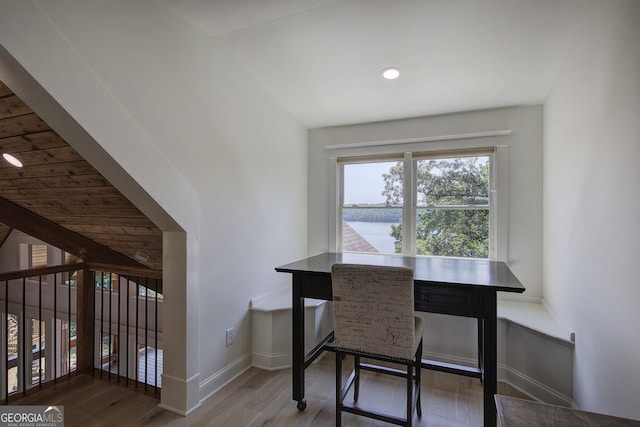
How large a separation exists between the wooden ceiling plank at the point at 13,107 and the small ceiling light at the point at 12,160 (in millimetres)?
405

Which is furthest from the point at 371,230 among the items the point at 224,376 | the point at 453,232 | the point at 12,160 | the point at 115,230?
the point at 12,160

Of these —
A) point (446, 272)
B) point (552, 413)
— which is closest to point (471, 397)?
point (446, 272)

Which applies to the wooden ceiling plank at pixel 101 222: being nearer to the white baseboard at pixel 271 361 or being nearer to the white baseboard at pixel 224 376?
the white baseboard at pixel 224 376

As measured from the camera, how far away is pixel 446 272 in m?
1.89

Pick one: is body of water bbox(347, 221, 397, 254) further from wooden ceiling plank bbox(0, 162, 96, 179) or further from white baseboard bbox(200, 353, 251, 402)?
wooden ceiling plank bbox(0, 162, 96, 179)

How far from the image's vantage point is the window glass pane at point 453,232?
301cm

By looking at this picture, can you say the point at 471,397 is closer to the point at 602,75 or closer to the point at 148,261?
the point at 602,75

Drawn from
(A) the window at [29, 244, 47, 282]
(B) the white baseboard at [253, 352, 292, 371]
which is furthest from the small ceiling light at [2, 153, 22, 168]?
(A) the window at [29, 244, 47, 282]

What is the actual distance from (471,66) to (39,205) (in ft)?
11.1

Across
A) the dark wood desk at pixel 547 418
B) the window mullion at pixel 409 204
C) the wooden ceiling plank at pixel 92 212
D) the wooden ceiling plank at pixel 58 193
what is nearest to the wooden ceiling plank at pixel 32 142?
the wooden ceiling plank at pixel 58 193

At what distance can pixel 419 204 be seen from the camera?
3.23 metres

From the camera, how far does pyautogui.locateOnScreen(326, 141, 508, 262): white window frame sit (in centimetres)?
287

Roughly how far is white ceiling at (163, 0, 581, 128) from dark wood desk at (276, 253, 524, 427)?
146 centimetres

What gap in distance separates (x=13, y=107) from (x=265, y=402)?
218cm
